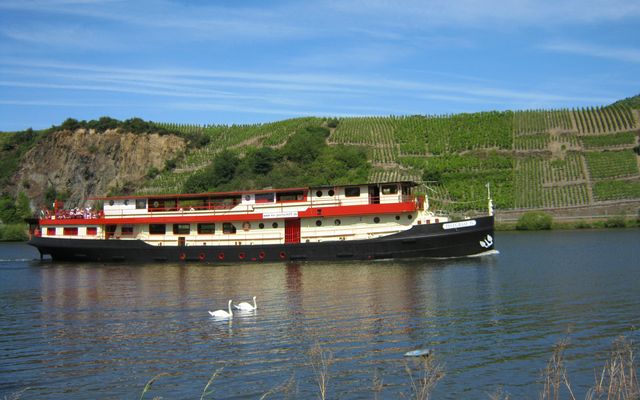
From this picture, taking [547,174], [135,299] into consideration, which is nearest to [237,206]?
[135,299]

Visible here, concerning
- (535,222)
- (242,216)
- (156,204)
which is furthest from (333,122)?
(242,216)

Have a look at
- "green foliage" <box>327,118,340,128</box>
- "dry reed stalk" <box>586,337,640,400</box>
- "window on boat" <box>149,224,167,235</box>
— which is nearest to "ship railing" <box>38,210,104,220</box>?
"window on boat" <box>149,224,167,235</box>

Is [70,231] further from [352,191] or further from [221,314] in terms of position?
[221,314]

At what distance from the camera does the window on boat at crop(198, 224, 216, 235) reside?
4741cm

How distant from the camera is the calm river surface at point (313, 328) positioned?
1672 cm

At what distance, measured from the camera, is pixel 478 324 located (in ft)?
73.5

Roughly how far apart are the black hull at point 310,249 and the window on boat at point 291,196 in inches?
125

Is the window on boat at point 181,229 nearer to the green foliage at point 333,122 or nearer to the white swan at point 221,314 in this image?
the white swan at point 221,314

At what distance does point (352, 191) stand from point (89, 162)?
8348 cm

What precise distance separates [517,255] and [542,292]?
18526mm

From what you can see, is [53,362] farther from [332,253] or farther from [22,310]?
[332,253]

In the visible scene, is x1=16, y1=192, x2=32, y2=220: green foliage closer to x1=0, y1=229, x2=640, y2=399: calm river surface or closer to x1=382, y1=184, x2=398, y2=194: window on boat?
x1=0, y1=229, x2=640, y2=399: calm river surface

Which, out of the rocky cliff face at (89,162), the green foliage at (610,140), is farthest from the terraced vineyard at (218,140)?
the green foliage at (610,140)

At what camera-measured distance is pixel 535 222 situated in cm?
7831
